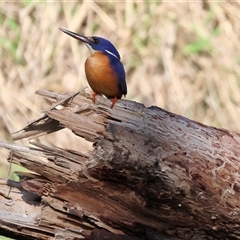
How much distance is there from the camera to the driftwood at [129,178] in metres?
1.83

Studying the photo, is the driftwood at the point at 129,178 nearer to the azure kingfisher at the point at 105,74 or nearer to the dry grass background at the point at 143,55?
the azure kingfisher at the point at 105,74

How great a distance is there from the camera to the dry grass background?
4285 mm

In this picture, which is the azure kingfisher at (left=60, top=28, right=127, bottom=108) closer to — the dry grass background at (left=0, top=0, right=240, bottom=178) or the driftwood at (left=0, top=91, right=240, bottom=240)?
the driftwood at (left=0, top=91, right=240, bottom=240)

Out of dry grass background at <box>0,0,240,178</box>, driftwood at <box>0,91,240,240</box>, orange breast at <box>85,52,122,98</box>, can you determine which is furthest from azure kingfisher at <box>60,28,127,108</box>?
dry grass background at <box>0,0,240,178</box>

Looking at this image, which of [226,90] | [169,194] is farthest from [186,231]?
[226,90]

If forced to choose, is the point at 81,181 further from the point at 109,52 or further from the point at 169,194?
the point at 109,52

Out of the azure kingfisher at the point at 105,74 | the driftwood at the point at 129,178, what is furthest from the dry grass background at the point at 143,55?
the driftwood at the point at 129,178

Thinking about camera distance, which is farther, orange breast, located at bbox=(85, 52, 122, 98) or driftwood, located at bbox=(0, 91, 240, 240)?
orange breast, located at bbox=(85, 52, 122, 98)

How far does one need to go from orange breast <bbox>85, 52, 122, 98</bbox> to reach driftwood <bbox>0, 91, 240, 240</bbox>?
128mm

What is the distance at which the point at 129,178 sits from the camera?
6.03ft

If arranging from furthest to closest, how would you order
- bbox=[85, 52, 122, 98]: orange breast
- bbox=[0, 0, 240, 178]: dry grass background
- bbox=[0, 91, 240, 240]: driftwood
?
bbox=[0, 0, 240, 178]: dry grass background, bbox=[85, 52, 122, 98]: orange breast, bbox=[0, 91, 240, 240]: driftwood

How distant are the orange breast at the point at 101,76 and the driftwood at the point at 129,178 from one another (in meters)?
0.13

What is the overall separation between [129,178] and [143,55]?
254 cm

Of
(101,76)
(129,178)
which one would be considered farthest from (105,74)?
(129,178)
